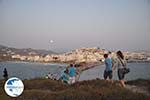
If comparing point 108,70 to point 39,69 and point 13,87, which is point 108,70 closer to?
point 39,69

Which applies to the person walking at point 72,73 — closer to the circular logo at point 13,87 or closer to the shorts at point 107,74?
the shorts at point 107,74

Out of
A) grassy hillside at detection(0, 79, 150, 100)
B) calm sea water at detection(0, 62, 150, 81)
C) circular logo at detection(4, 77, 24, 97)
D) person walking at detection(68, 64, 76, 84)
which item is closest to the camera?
circular logo at detection(4, 77, 24, 97)

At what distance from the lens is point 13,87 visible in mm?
2859

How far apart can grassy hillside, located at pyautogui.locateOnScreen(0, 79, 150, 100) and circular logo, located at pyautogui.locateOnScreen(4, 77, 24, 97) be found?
110 millimetres

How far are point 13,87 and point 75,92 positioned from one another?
863 millimetres

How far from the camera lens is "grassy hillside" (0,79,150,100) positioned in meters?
3.27

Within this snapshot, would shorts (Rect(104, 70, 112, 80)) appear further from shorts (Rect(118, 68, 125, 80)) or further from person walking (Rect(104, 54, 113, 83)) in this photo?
shorts (Rect(118, 68, 125, 80))

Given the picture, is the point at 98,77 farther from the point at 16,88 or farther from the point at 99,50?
the point at 16,88

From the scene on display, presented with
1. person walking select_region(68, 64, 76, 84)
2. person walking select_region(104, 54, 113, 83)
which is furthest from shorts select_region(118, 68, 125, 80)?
person walking select_region(68, 64, 76, 84)

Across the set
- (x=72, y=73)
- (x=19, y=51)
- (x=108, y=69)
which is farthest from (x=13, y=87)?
(x=108, y=69)

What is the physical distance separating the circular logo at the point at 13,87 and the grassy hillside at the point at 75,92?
0.11 metres

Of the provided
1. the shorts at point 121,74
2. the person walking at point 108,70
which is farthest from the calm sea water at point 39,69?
the shorts at point 121,74

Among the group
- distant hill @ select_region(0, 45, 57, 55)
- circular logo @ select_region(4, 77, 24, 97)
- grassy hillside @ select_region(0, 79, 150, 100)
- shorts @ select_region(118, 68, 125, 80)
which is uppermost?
distant hill @ select_region(0, 45, 57, 55)

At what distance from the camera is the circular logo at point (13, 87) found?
2.85 meters
